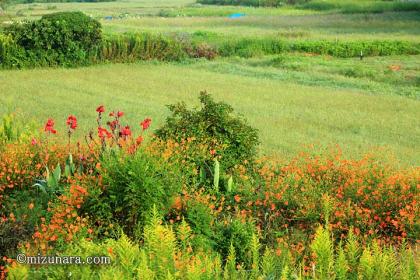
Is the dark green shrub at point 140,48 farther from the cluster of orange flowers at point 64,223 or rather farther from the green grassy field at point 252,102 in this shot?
the cluster of orange flowers at point 64,223

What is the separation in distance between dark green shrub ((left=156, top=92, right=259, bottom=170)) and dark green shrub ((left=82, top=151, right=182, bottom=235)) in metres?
2.04

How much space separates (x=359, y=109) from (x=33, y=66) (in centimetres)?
1345

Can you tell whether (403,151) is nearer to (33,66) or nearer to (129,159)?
(129,159)

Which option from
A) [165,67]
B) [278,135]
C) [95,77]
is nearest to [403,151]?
[278,135]

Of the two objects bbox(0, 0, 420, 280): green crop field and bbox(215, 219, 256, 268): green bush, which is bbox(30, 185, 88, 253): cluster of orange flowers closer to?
bbox(0, 0, 420, 280): green crop field

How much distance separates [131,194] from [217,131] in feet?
9.15

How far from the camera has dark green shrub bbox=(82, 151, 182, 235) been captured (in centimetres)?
657

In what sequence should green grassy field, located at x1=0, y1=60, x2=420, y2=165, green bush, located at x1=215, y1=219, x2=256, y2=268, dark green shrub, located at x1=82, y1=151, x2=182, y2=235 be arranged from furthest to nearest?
green grassy field, located at x1=0, y1=60, x2=420, y2=165, dark green shrub, located at x1=82, y1=151, x2=182, y2=235, green bush, located at x1=215, y1=219, x2=256, y2=268

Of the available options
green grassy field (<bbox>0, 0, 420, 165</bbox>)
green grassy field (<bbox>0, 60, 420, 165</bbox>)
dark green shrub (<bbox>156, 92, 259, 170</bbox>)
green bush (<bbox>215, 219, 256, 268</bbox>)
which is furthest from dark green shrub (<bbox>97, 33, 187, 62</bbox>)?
green bush (<bbox>215, 219, 256, 268</bbox>)

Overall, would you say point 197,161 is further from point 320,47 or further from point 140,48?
point 320,47

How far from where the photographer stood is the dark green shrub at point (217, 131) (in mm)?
8977

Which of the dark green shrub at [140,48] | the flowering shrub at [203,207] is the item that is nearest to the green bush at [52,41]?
the dark green shrub at [140,48]

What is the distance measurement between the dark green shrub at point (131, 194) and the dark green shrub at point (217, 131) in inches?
80.2

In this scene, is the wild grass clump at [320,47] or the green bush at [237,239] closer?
the green bush at [237,239]
